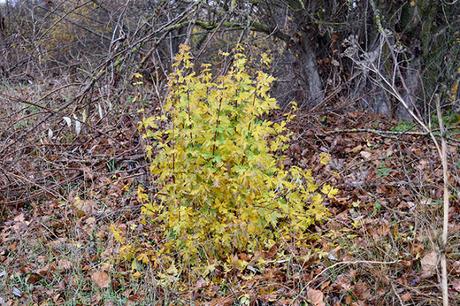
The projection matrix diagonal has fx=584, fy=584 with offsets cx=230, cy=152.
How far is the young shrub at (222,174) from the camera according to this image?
412 cm

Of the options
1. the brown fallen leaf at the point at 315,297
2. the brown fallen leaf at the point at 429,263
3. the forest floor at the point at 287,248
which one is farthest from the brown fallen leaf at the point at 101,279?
the brown fallen leaf at the point at 429,263

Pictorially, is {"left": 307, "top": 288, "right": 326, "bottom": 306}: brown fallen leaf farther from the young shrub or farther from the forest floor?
the young shrub

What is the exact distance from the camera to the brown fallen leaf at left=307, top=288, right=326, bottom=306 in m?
3.77

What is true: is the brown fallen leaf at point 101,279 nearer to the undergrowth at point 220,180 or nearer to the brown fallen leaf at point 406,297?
the undergrowth at point 220,180

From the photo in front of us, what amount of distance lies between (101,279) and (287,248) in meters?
1.41

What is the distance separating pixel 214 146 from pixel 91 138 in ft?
9.91

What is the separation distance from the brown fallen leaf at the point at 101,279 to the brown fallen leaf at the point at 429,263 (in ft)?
7.37

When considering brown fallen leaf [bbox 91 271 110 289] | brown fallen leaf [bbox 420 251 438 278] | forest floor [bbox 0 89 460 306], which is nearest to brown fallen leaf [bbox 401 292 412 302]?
forest floor [bbox 0 89 460 306]

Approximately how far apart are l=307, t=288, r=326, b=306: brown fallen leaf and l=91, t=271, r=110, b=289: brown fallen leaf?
4.96 ft

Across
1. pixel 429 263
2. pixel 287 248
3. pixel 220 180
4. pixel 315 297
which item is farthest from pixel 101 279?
pixel 429 263

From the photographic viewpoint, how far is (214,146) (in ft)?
13.7

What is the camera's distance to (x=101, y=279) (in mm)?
4367

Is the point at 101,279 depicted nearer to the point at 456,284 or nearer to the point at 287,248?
the point at 287,248

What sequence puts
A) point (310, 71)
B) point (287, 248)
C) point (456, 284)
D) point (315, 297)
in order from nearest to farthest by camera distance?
point (456, 284) → point (315, 297) → point (287, 248) → point (310, 71)
